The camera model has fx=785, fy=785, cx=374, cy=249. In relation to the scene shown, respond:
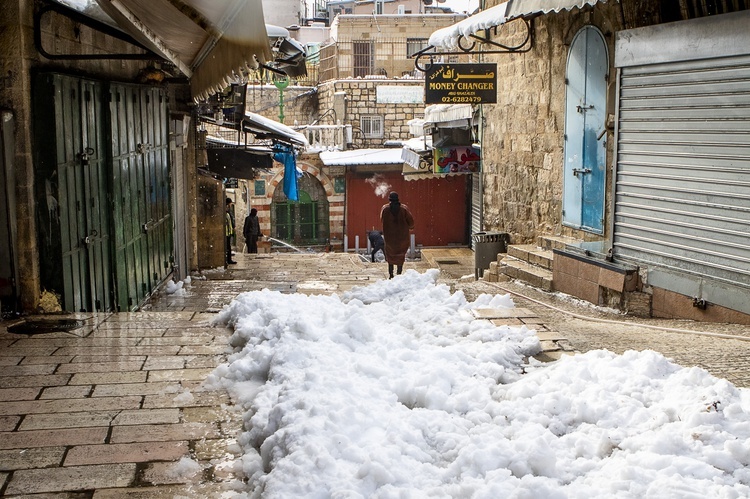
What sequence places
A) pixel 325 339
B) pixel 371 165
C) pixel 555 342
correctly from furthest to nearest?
pixel 371 165, pixel 555 342, pixel 325 339

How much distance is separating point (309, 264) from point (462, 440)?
13414mm

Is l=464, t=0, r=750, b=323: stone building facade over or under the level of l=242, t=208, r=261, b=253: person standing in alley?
over

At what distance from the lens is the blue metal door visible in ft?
34.9

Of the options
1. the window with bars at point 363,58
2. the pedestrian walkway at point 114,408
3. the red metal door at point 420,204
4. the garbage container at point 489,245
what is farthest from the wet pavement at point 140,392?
the window with bars at point 363,58

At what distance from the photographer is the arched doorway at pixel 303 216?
30.5 meters

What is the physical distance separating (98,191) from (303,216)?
22796 millimetres

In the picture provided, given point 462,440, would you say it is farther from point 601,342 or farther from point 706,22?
point 706,22

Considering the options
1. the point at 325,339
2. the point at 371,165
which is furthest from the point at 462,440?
the point at 371,165

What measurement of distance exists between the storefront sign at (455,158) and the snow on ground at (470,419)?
523 inches

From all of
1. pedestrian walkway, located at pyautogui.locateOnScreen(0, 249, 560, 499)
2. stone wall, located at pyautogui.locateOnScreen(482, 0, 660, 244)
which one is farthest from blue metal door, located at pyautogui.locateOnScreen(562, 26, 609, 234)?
pedestrian walkway, located at pyautogui.locateOnScreen(0, 249, 560, 499)

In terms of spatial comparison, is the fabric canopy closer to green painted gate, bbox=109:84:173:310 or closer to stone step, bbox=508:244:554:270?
green painted gate, bbox=109:84:173:310

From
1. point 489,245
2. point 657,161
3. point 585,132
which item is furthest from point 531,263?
point 657,161

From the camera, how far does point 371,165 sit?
96.4 ft

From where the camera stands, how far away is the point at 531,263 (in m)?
11.8
